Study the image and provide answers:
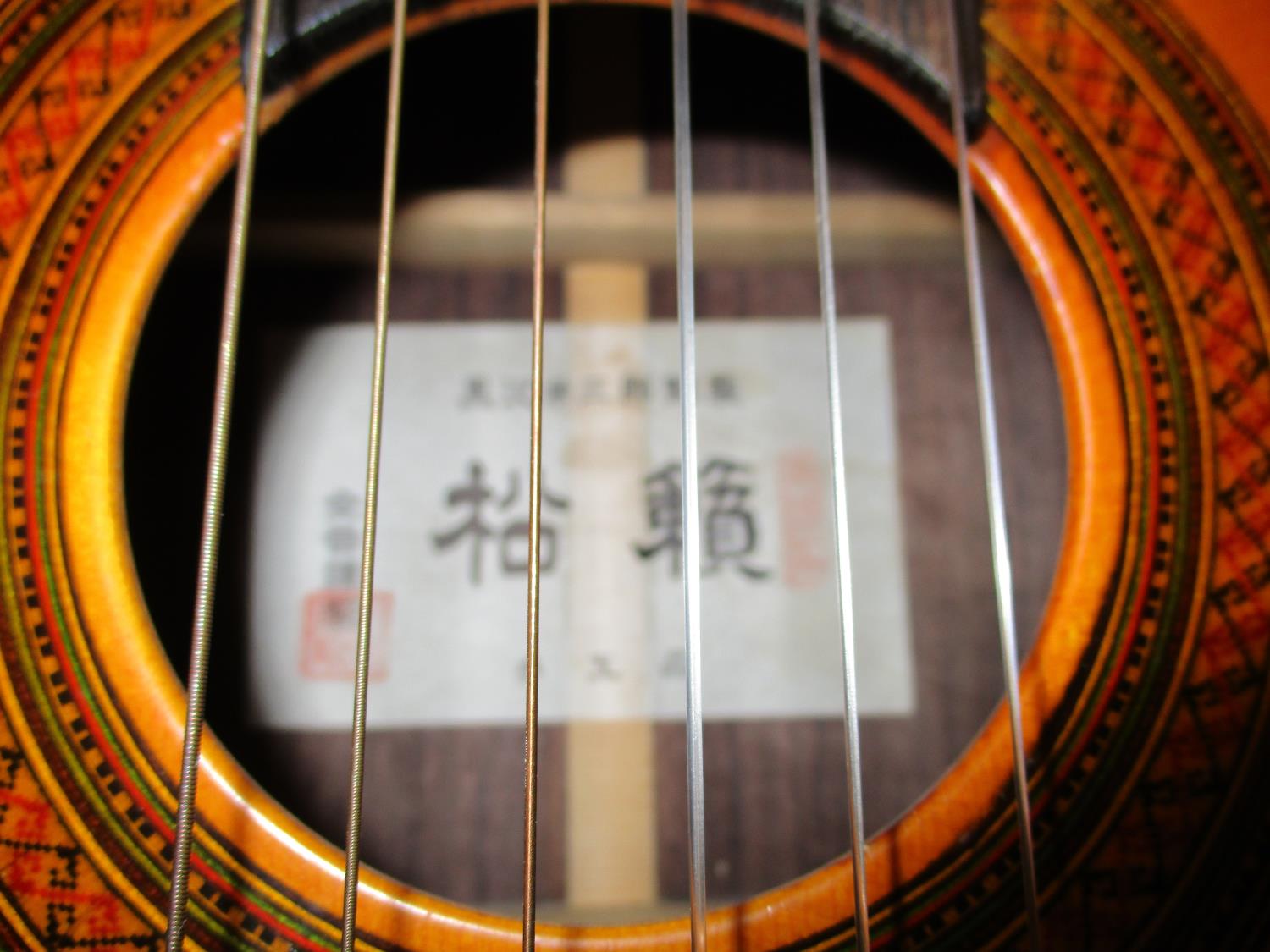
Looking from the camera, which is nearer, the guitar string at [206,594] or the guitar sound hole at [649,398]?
the guitar string at [206,594]

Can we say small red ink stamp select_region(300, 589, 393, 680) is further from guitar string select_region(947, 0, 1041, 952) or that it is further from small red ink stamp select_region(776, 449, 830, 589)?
guitar string select_region(947, 0, 1041, 952)

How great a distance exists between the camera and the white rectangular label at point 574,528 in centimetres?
73

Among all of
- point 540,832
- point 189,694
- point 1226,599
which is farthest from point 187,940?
point 1226,599


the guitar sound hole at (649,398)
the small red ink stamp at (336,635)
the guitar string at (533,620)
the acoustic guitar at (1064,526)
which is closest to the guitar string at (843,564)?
the acoustic guitar at (1064,526)

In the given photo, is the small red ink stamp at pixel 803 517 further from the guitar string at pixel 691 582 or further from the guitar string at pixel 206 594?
the guitar string at pixel 206 594

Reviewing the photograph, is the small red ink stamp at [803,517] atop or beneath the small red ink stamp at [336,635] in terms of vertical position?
atop

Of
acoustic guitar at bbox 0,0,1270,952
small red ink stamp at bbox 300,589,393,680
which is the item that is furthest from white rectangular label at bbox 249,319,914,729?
acoustic guitar at bbox 0,0,1270,952

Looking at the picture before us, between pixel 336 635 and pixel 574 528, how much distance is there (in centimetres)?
19

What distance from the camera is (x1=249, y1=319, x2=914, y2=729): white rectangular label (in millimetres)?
734

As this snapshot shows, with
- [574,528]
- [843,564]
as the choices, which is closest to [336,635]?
[574,528]

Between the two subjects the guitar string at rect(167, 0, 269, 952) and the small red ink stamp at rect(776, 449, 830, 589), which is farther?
the small red ink stamp at rect(776, 449, 830, 589)

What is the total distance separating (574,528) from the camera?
76 centimetres

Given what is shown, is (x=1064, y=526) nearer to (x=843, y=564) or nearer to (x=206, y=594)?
(x=843, y=564)

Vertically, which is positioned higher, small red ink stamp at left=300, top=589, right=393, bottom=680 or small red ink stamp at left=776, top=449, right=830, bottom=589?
small red ink stamp at left=776, top=449, right=830, bottom=589
